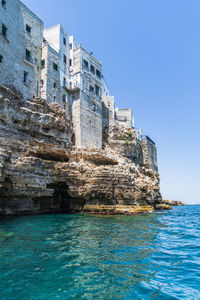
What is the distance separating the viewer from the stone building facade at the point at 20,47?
22594 millimetres

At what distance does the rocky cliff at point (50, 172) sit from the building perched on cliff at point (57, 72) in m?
4.17

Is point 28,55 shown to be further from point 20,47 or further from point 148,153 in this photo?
point 148,153

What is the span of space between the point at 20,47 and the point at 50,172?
16141 mm

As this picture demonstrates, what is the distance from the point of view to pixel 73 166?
22016 millimetres

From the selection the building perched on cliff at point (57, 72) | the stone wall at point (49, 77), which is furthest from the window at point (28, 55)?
the stone wall at point (49, 77)

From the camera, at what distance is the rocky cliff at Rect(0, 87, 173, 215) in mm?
17859

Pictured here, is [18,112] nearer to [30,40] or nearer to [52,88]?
[52,88]

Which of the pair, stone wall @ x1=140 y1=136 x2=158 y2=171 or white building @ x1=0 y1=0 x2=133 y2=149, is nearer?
white building @ x1=0 y1=0 x2=133 y2=149

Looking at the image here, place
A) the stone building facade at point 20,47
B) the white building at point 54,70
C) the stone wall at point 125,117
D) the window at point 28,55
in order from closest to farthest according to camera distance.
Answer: the stone building facade at point 20,47 → the white building at point 54,70 → the window at point 28,55 → the stone wall at point 125,117

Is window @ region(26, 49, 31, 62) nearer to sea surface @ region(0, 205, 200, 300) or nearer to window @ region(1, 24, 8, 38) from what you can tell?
window @ region(1, 24, 8, 38)

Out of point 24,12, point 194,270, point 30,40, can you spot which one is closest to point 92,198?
point 194,270

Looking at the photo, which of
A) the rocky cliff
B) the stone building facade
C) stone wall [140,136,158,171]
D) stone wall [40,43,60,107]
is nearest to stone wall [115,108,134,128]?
stone wall [140,136,158,171]

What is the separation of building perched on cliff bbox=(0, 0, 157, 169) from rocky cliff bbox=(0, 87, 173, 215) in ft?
13.7

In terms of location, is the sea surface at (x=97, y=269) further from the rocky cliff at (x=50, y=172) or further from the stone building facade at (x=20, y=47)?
the stone building facade at (x=20, y=47)
